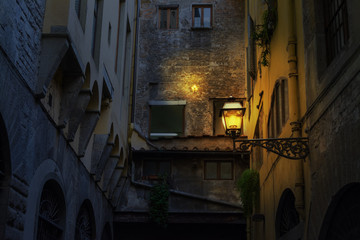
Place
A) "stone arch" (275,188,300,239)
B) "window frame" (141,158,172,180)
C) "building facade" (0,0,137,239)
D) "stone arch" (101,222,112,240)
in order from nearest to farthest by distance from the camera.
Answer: "building facade" (0,0,137,239) → "stone arch" (275,188,300,239) → "stone arch" (101,222,112,240) → "window frame" (141,158,172,180)

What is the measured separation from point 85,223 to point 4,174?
21.8 feet

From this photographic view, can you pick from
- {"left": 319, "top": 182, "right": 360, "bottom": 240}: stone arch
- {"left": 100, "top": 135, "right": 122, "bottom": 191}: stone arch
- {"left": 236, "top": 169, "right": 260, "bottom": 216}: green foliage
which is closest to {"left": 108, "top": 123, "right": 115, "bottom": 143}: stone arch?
{"left": 100, "top": 135, "right": 122, "bottom": 191}: stone arch

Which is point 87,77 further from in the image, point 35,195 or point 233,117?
point 233,117

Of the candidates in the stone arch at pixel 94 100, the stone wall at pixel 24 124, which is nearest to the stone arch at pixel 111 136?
the stone arch at pixel 94 100

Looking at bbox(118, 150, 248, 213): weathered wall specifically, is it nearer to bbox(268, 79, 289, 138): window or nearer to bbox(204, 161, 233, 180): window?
bbox(204, 161, 233, 180): window

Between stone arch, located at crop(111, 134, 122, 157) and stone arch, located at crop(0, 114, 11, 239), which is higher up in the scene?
stone arch, located at crop(111, 134, 122, 157)

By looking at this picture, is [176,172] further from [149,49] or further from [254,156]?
[149,49]

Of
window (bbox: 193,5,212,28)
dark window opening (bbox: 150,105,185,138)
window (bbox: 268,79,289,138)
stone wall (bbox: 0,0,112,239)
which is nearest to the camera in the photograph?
stone wall (bbox: 0,0,112,239)

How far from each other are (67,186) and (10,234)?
3513 millimetres

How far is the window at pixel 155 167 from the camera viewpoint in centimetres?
1986

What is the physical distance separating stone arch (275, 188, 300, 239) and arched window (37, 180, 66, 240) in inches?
169

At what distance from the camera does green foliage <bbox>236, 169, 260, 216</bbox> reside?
1512cm

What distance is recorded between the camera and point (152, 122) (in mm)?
21719

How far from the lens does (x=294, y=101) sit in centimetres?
925
